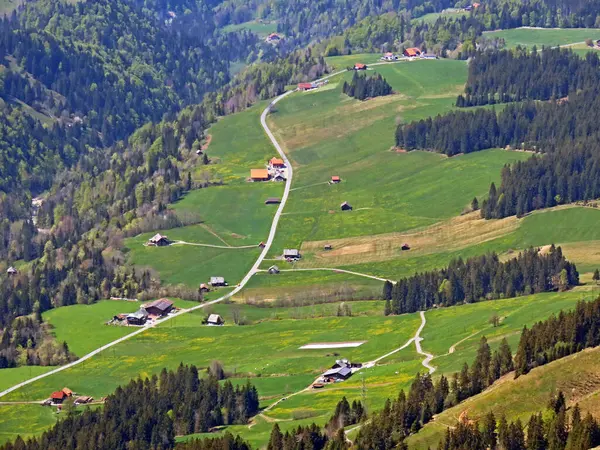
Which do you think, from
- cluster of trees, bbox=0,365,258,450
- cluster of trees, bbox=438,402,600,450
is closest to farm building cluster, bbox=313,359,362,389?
cluster of trees, bbox=0,365,258,450

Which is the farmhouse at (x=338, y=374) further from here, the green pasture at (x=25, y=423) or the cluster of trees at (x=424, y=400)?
the green pasture at (x=25, y=423)

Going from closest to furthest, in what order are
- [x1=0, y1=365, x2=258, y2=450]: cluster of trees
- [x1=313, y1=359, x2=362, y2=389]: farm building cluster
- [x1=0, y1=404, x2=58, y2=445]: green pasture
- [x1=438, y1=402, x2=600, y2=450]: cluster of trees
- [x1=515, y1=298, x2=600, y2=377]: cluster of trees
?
[x1=438, y1=402, x2=600, y2=450]: cluster of trees < [x1=515, y1=298, x2=600, y2=377]: cluster of trees < [x1=0, y1=365, x2=258, y2=450]: cluster of trees < [x1=0, y1=404, x2=58, y2=445]: green pasture < [x1=313, y1=359, x2=362, y2=389]: farm building cluster

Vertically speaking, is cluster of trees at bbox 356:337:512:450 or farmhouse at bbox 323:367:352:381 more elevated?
cluster of trees at bbox 356:337:512:450

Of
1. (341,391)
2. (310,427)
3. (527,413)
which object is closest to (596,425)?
(527,413)

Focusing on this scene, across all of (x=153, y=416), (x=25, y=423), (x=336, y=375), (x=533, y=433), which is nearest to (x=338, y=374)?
(x=336, y=375)

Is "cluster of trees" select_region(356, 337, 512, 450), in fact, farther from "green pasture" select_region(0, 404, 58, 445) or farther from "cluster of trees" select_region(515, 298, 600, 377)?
"green pasture" select_region(0, 404, 58, 445)

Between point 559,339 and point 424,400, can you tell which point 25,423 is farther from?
point 559,339
